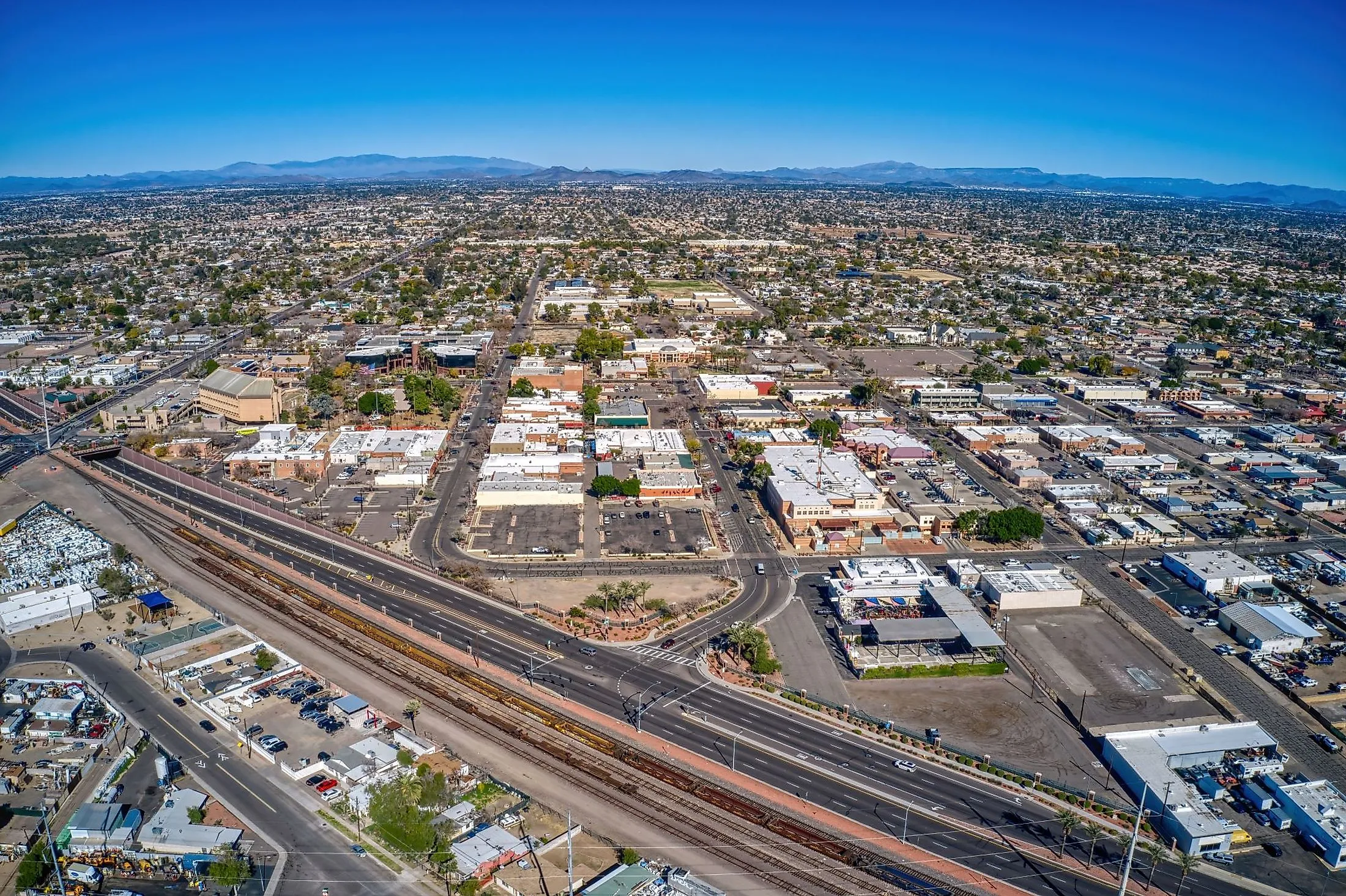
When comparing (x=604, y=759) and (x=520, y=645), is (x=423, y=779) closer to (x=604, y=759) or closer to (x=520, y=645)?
(x=604, y=759)

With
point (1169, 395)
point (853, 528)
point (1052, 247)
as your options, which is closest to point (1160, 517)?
point (853, 528)

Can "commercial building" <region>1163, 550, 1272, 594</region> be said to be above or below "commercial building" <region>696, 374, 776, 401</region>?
below

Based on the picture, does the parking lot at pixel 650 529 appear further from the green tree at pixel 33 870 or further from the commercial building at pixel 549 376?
the green tree at pixel 33 870

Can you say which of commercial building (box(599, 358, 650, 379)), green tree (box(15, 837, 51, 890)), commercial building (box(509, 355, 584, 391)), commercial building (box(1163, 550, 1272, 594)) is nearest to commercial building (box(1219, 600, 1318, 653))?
commercial building (box(1163, 550, 1272, 594))

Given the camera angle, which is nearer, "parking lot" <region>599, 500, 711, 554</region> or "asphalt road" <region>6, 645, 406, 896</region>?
"asphalt road" <region>6, 645, 406, 896</region>

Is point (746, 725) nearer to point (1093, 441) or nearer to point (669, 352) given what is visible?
point (1093, 441)

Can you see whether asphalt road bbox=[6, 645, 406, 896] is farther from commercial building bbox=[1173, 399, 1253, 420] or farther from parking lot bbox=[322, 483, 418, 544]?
commercial building bbox=[1173, 399, 1253, 420]

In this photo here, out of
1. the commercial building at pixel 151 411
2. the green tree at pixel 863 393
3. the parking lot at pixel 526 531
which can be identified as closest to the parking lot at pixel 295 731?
the parking lot at pixel 526 531
